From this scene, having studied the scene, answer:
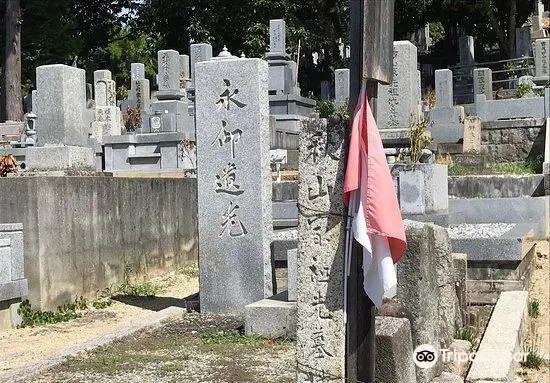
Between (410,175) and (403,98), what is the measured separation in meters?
3.81

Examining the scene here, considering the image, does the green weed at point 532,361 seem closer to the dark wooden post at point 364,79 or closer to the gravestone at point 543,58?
the dark wooden post at point 364,79

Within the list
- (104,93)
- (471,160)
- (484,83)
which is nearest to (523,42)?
(484,83)

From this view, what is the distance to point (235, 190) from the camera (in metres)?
7.58

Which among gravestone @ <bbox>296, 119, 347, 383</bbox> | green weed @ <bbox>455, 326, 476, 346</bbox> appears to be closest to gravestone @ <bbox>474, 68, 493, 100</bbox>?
green weed @ <bbox>455, 326, 476, 346</bbox>

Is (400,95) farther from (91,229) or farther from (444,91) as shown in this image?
(91,229)

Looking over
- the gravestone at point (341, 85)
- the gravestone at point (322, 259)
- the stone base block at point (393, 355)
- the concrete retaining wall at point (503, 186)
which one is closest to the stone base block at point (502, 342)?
the stone base block at point (393, 355)

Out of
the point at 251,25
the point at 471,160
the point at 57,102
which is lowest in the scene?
the point at 471,160

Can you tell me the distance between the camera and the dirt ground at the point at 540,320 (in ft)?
19.0

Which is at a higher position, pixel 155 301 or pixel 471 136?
pixel 471 136

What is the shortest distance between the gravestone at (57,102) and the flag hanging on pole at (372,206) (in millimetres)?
6778

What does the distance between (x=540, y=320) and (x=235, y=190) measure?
10.3 ft

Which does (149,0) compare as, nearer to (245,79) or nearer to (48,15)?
(48,15)

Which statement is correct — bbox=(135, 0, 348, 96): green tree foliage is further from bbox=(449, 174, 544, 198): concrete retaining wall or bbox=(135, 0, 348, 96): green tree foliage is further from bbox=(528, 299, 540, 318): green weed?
bbox=(528, 299, 540, 318): green weed
